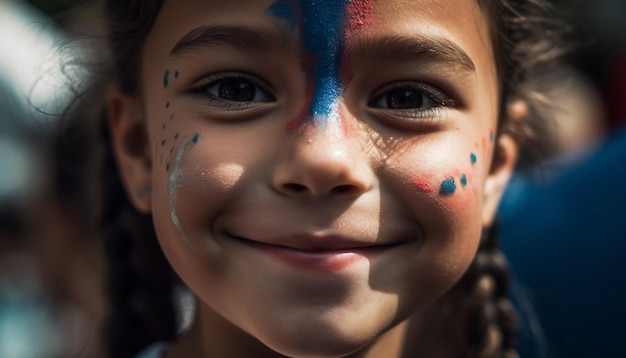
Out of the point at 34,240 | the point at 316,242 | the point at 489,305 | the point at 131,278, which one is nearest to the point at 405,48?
the point at 316,242

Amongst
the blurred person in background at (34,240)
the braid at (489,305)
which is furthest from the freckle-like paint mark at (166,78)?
the blurred person in background at (34,240)

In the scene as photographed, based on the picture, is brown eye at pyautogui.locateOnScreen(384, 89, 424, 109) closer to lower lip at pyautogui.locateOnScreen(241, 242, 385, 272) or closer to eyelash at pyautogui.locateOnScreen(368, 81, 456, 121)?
eyelash at pyautogui.locateOnScreen(368, 81, 456, 121)

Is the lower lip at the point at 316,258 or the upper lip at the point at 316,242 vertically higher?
the upper lip at the point at 316,242

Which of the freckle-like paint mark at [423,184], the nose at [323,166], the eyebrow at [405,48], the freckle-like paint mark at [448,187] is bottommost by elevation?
the freckle-like paint mark at [448,187]

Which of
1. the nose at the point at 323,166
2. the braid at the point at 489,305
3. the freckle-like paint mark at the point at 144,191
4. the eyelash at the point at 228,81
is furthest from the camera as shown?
the braid at the point at 489,305

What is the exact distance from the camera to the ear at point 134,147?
1.62 meters

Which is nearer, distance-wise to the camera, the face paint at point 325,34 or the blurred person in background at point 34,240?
the face paint at point 325,34

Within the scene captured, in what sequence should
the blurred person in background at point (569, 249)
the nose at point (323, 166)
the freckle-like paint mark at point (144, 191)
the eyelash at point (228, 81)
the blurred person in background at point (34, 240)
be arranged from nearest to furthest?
the nose at point (323, 166), the eyelash at point (228, 81), the freckle-like paint mark at point (144, 191), the blurred person in background at point (569, 249), the blurred person in background at point (34, 240)

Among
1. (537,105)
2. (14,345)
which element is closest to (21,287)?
(14,345)

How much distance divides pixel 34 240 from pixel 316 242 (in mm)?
2478

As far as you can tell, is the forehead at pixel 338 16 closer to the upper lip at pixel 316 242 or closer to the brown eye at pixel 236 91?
the brown eye at pixel 236 91

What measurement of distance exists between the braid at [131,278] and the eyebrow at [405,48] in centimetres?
90

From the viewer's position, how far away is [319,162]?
123 cm

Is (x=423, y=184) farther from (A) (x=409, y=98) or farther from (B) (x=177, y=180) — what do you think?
(B) (x=177, y=180)
